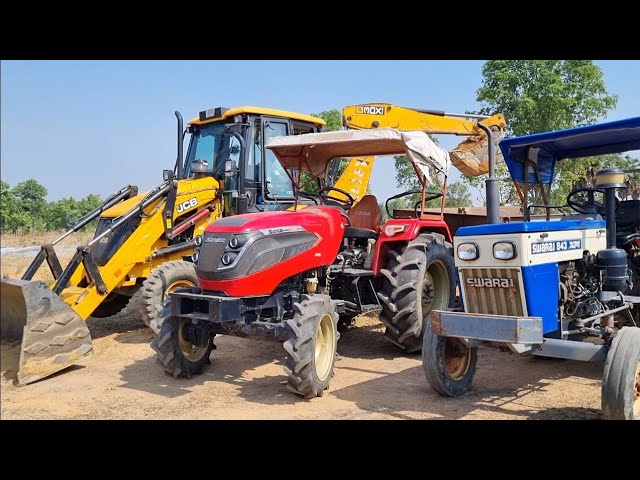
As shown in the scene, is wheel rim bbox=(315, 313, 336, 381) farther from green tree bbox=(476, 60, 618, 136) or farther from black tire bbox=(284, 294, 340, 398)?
green tree bbox=(476, 60, 618, 136)

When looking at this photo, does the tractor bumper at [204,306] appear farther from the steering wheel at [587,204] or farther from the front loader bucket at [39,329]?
the steering wheel at [587,204]

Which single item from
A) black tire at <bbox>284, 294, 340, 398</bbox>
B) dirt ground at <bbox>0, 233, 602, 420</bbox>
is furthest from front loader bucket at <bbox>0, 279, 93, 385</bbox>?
black tire at <bbox>284, 294, 340, 398</bbox>

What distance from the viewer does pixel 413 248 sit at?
6355 millimetres

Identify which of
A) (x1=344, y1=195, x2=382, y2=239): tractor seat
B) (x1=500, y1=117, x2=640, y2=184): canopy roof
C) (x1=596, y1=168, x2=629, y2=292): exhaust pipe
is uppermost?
(x1=500, y1=117, x2=640, y2=184): canopy roof

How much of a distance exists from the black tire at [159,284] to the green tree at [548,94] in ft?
27.9

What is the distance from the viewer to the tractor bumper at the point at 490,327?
4117 millimetres

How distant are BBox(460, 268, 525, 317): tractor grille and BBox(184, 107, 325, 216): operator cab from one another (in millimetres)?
3926

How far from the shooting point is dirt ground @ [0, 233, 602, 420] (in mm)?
4727

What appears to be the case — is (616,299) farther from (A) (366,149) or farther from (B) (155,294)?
(B) (155,294)

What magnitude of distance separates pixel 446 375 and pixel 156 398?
8.24 ft

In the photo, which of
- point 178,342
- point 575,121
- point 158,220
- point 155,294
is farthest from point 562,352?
point 575,121

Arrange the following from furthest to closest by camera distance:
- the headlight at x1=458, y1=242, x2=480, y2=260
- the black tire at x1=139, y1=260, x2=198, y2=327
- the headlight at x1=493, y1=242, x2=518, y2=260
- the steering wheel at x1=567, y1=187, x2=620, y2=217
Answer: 1. the black tire at x1=139, y1=260, x2=198, y2=327
2. the steering wheel at x1=567, y1=187, x2=620, y2=217
3. the headlight at x1=458, y1=242, x2=480, y2=260
4. the headlight at x1=493, y1=242, x2=518, y2=260

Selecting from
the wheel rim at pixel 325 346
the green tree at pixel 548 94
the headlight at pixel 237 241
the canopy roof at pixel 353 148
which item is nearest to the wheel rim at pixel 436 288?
the canopy roof at pixel 353 148

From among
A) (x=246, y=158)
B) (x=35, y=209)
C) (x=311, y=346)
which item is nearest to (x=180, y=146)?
(x=246, y=158)
